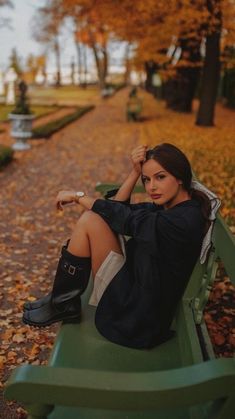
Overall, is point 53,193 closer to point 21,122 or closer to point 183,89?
point 21,122

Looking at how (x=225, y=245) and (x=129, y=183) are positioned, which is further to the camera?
(x=129, y=183)

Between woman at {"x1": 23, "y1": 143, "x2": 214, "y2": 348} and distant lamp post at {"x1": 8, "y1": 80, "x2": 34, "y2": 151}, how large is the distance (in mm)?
10798

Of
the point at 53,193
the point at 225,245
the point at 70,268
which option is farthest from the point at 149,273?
the point at 53,193

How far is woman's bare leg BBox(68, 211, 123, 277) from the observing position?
2.73 meters

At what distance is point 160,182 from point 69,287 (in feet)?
2.75

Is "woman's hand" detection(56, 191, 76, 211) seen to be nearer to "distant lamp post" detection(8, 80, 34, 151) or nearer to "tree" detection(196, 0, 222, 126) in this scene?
"distant lamp post" detection(8, 80, 34, 151)

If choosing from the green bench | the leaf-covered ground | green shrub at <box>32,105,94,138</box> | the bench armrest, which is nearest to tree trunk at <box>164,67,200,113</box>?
the leaf-covered ground

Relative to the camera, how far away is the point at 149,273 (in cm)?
248

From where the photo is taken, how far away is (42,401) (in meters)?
1.51

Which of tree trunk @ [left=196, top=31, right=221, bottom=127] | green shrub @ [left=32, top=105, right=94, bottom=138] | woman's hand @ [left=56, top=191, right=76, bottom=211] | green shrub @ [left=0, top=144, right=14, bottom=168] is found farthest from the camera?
tree trunk @ [left=196, top=31, right=221, bottom=127]

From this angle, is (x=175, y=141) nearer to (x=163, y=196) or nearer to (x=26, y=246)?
(x=26, y=246)

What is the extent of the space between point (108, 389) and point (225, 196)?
6104mm

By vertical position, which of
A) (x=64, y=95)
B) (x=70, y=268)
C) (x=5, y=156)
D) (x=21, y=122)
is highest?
(x=70, y=268)

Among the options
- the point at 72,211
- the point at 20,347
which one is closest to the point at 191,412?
the point at 20,347
